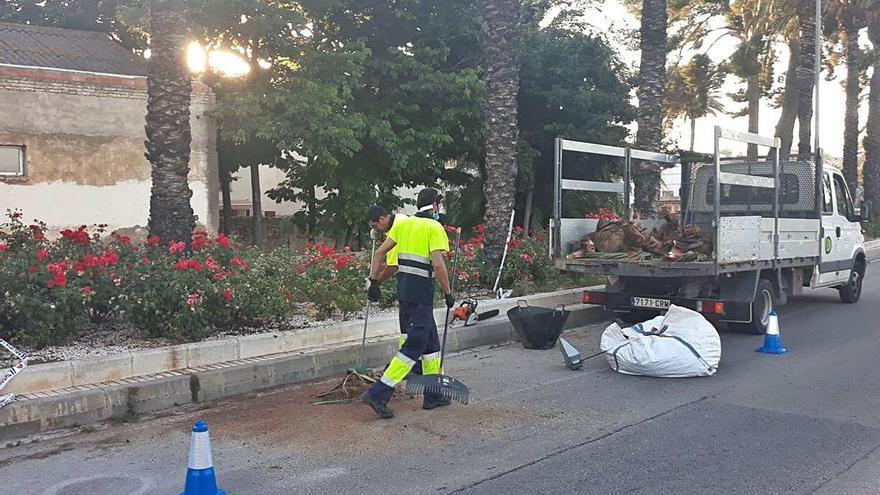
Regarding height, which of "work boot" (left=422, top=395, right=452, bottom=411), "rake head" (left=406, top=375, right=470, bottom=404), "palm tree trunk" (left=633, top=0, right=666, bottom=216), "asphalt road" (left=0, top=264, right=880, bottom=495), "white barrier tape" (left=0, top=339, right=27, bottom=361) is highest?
"palm tree trunk" (left=633, top=0, right=666, bottom=216)

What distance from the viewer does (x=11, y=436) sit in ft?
19.1

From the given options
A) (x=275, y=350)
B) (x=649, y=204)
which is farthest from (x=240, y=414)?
(x=649, y=204)

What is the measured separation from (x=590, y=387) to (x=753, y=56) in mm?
26974

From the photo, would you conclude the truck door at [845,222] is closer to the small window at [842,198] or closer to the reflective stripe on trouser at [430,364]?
the small window at [842,198]

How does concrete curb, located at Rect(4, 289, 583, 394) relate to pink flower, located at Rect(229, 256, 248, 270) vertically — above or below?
below

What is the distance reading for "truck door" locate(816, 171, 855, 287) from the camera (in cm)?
1177

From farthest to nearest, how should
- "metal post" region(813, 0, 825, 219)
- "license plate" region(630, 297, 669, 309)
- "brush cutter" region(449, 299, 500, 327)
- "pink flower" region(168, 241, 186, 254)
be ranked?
"metal post" region(813, 0, 825, 219)
"license plate" region(630, 297, 669, 309)
"brush cutter" region(449, 299, 500, 327)
"pink flower" region(168, 241, 186, 254)

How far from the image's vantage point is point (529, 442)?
221 inches

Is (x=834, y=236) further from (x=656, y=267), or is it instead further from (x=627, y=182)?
(x=656, y=267)

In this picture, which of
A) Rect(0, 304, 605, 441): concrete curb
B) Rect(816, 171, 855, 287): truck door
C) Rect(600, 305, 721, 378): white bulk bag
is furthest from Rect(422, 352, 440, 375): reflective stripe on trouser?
Rect(816, 171, 855, 287): truck door

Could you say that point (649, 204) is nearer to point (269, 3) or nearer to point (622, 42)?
point (269, 3)

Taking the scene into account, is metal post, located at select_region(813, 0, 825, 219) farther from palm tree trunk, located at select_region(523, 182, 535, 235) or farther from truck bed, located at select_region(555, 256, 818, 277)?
palm tree trunk, located at select_region(523, 182, 535, 235)

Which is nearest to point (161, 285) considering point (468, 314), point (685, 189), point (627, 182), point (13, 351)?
point (13, 351)

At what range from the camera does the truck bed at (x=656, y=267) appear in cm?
895
